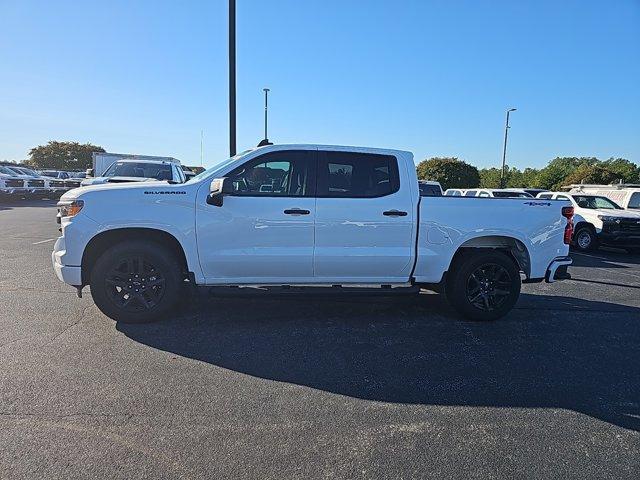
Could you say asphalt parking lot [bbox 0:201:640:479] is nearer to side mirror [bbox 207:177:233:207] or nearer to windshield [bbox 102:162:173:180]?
side mirror [bbox 207:177:233:207]

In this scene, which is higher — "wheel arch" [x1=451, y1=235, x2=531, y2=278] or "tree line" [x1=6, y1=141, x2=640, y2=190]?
"tree line" [x1=6, y1=141, x2=640, y2=190]

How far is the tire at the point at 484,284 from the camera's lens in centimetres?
544

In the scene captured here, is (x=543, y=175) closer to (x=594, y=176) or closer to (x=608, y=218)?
(x=594, y=176)

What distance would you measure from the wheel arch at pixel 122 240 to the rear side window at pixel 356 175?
67.0 inches

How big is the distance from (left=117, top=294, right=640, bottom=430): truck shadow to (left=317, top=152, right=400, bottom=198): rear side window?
5.01ft

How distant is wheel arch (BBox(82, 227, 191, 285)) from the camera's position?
4.91 m

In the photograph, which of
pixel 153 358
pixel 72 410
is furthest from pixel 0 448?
pixel 153 358

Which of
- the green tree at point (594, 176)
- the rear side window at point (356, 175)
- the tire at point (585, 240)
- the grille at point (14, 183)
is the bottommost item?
the tire at point (585, 240)

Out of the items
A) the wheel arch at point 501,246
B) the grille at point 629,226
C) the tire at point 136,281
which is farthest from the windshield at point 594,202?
the tire at point 136,281

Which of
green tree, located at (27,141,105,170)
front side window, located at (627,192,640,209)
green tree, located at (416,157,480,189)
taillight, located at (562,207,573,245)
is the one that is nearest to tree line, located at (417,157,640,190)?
green tree, located at (416,157,480,189)

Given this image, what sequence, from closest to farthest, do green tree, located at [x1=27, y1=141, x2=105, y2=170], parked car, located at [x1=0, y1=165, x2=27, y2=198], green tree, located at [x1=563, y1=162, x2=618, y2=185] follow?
1. parked car, located at [x1=0, y1=165, x2=27, y2=198]
2. green tree, located at [x1=563, y1=162, x2=618, y2=185]
3. green tree, located at [x1=27, y1=141, x2=105, y2=170]

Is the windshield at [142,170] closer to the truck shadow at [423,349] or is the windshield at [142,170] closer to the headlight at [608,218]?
the truck shadow at [423,349]

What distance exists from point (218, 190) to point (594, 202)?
13.7m

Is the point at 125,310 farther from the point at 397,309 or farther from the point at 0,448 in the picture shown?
the point at 397,309
